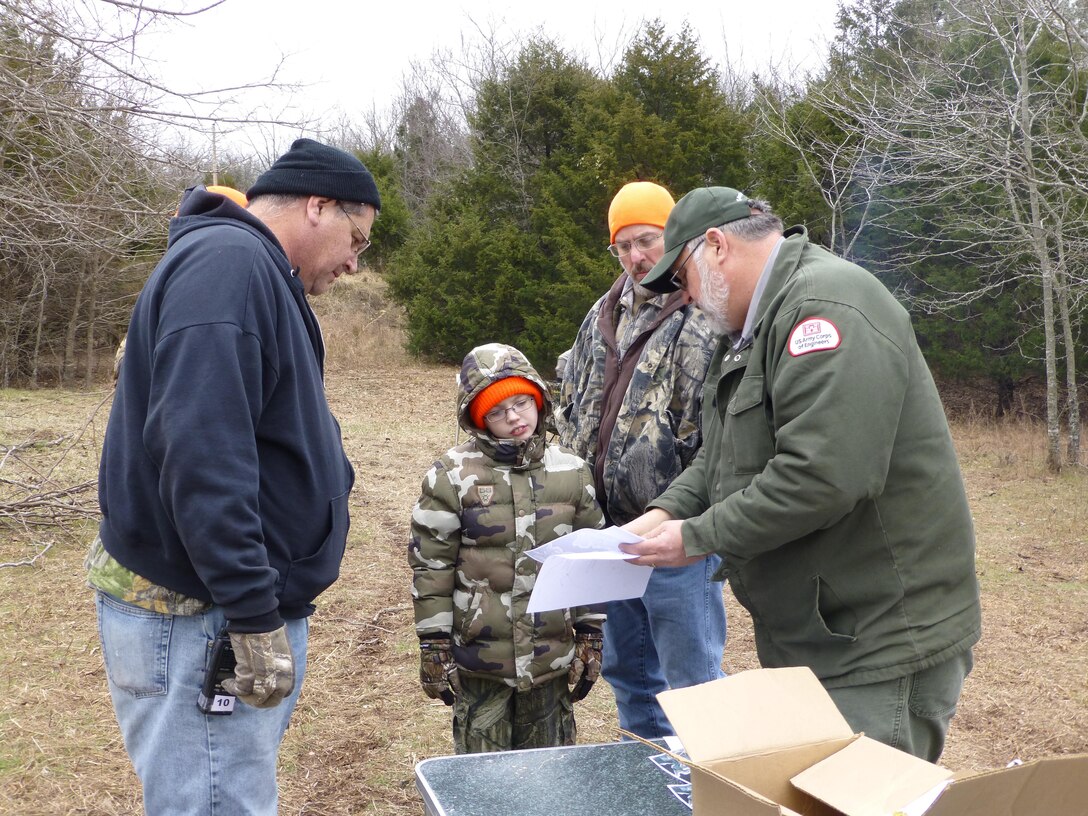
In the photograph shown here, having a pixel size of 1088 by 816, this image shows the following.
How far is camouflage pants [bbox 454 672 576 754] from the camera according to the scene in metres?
2.97

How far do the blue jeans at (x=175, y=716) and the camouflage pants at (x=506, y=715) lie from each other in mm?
1162

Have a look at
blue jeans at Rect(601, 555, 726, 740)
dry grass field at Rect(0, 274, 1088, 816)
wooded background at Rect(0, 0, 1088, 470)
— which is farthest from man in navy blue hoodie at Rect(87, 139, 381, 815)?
wooded background at Rect(0, 0, 1088, 470)

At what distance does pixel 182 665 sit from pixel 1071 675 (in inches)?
195

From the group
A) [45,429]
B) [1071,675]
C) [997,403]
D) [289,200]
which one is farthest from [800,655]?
[997,403]

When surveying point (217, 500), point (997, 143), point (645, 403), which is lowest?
point (217, 500)

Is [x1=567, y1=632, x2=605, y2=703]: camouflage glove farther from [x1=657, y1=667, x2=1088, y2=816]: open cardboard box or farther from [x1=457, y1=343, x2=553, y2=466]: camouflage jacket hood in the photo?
[x1=657, y1=667, x2=1088, y2=816]: open cardboard box

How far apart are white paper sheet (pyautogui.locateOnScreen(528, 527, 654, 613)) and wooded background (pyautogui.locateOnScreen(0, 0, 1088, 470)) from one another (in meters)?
5.54

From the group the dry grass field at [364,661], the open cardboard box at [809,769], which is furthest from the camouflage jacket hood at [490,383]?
the dry grass field at [364,661]

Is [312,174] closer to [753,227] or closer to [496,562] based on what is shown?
[753,227]

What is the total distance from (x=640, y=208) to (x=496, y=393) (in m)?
0.92

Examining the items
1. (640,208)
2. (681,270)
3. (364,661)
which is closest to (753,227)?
(681,270)

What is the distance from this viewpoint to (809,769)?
5.16 feet

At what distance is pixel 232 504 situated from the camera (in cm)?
169

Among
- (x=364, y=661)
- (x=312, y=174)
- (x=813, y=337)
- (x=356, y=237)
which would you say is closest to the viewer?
(x=813, y=337)
